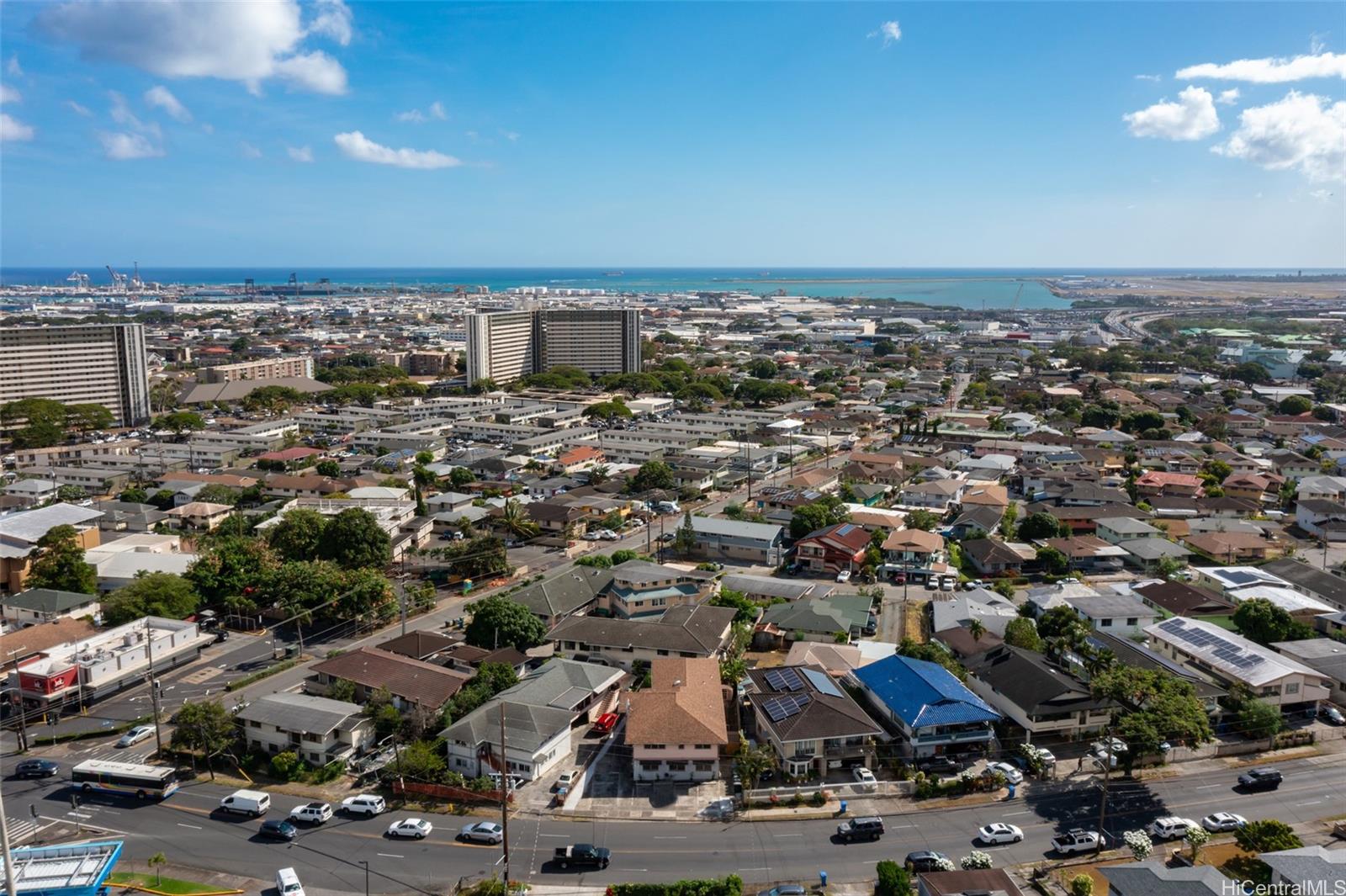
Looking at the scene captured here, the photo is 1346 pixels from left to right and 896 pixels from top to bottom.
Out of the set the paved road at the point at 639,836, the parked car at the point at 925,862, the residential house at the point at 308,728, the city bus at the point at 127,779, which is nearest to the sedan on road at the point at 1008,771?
the paved road at the point at 639,836

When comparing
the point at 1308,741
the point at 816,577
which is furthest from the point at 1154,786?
the point at 816,577

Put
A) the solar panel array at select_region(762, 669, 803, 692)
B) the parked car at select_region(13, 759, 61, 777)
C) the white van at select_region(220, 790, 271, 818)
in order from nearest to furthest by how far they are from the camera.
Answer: the white van at select_region(220, 790, 271, 818) < the parked car at select_region(13, 759, 61, 777) < the solar panel array at select_region(762, 669, 803, 692)

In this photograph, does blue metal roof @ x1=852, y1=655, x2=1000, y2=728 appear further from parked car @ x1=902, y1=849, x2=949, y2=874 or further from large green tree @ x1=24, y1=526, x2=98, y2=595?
large green tree @ x1=24, y1=526, x2=98, y2=595

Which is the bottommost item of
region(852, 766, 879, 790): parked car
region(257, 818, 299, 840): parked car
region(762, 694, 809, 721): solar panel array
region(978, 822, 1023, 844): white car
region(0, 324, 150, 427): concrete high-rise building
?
region(257, 818, 299, 840): parked car

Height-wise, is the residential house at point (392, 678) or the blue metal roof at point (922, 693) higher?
the blue metal roof at point (922, 693)

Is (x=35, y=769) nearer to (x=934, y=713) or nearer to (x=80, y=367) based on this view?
(x=934, y=713)

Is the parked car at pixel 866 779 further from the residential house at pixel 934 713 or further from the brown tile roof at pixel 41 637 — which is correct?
the brown tile roof at pixel 41 637

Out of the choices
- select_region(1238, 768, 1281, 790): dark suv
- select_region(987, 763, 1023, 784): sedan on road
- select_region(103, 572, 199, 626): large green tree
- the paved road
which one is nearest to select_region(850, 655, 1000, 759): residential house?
select_region(987, 763, 1023, 784): sedan on road
